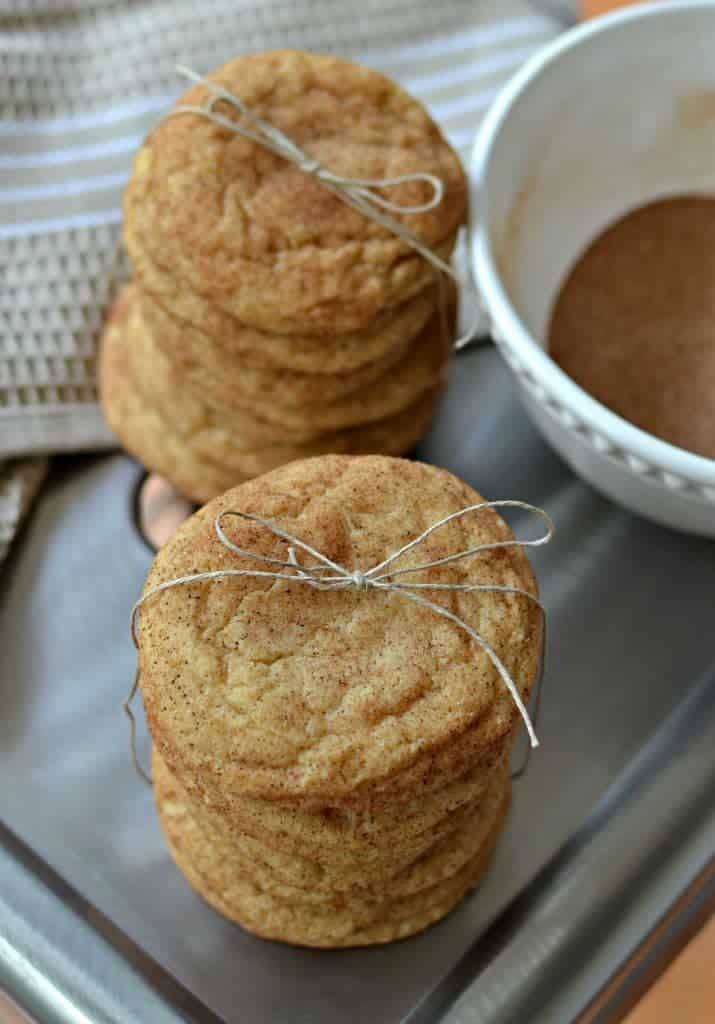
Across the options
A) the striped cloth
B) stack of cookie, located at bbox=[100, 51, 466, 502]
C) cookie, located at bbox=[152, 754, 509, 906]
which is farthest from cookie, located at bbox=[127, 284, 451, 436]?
cookie, located at bbox=[152, 754, 509, 906]

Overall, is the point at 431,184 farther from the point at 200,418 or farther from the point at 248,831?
the point at 248,831

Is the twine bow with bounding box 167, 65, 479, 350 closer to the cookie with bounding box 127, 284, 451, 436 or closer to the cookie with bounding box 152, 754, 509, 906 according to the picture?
the cookie with bounding box 127, 284, 451, 436

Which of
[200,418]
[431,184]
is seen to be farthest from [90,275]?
[431,184]

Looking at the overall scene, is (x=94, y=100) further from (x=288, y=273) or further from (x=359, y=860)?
(x=359, y=860)

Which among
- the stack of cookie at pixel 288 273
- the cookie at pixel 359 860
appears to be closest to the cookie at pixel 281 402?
the stack of cookie at pixel 288 273

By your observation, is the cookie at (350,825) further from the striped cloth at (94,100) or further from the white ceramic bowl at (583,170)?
the striped cloth at (94,100)
